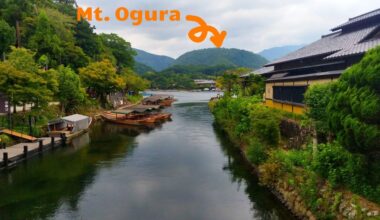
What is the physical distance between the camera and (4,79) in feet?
106

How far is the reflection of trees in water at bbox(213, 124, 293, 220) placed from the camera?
17969 millimetres

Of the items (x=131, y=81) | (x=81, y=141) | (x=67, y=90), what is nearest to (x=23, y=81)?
(x=81, y=141)

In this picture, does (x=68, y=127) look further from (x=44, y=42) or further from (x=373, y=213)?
(x=373, y=213)

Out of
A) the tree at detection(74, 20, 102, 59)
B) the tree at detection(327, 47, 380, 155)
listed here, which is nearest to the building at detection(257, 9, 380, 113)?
the tree at detection(327, 47, 380, 155)

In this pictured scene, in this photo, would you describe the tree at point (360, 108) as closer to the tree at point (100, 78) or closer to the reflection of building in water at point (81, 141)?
the reflection of building in water at point (81, 141)

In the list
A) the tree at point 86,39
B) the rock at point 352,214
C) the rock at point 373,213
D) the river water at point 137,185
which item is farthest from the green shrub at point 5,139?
the tree at point 86,39

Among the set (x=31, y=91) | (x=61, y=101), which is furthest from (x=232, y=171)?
(x=61, y=101)

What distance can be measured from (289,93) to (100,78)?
4158cm

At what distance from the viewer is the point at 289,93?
30.3m

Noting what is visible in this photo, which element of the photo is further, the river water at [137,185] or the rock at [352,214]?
the river water at [137,185]

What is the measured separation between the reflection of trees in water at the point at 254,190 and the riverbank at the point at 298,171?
50 centimetres

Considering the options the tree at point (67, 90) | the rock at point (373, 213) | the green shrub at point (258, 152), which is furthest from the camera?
the tree at point (67, 90)

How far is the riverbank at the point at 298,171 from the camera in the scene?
13.4 m

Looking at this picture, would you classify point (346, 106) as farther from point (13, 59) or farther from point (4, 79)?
point (13, 59)
